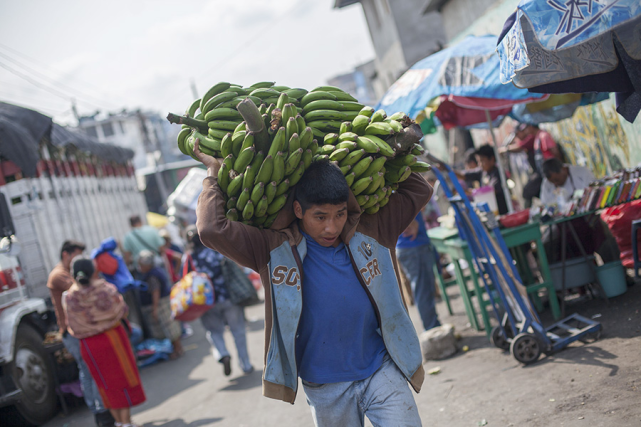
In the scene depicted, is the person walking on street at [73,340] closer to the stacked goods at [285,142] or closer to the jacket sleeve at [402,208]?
the stacked goods at [285,142]

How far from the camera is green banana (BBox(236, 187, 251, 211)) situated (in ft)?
8.71

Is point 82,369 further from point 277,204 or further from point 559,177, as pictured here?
point 559,177

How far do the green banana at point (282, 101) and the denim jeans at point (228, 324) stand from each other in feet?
16.0

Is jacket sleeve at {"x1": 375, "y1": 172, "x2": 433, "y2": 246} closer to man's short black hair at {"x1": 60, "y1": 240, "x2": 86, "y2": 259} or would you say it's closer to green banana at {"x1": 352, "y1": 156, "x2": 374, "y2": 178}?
green banana at {"x1": 352, "y1": 156, "x2": 374, "y2": 178}

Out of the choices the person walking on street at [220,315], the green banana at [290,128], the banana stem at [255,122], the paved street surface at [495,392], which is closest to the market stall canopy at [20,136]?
the person walking on street at [220,315]

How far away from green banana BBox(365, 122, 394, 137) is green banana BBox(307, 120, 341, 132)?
0.18m

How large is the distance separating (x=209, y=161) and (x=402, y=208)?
102cm

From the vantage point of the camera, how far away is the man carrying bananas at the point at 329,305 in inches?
104

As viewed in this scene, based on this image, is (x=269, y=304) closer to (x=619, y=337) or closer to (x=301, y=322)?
(x=301, y=322)

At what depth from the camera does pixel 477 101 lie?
6.14 metres

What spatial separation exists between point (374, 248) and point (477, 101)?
3873 millimetres

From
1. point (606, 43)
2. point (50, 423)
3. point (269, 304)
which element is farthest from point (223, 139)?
point (50, 423)

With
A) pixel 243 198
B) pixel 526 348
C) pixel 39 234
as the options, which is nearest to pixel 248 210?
pixel 243 198

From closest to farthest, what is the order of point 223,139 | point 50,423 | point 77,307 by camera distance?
point 223,139 → point 77,307 → point 50,423
